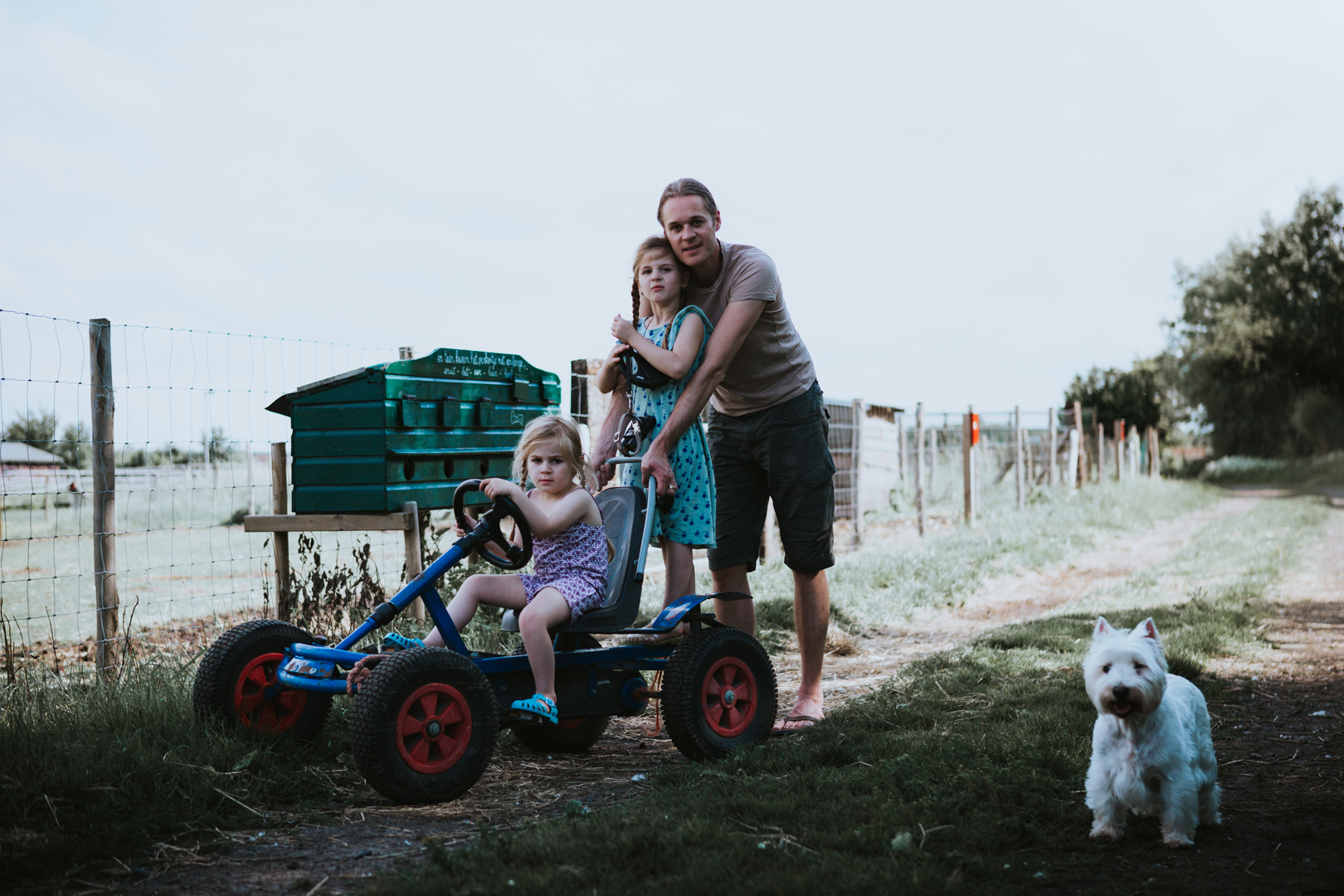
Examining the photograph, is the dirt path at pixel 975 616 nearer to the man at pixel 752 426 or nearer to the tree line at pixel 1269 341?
the man at pixel 752 426

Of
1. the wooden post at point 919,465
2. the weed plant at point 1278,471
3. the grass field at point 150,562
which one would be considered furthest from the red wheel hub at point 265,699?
the weed plant at point 1278,471

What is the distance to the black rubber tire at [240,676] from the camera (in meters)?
3.67

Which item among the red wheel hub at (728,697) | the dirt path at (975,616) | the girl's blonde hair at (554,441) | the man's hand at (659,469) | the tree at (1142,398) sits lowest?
the dirt path at (975,616)

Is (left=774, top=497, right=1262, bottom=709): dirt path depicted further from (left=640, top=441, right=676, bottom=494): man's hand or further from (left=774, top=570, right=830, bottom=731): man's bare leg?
(left=640, top=441, right=676, bottom=494): man's hand

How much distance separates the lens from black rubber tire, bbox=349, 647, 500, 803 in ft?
10.5

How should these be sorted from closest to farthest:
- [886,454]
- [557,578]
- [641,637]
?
[557,578]
[641,637]
[886,454]

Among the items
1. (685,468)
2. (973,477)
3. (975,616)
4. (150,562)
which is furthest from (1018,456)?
(685,468)

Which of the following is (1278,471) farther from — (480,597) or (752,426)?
(480,597)

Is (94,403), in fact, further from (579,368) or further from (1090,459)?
(1090,459)

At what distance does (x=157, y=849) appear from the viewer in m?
3.02

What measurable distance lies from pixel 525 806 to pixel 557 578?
0.80 m

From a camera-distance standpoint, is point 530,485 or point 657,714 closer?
point 530,485

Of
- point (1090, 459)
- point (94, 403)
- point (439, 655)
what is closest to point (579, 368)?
point (94, 403)

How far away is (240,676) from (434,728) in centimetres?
84
